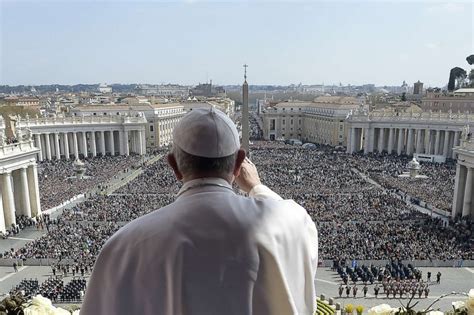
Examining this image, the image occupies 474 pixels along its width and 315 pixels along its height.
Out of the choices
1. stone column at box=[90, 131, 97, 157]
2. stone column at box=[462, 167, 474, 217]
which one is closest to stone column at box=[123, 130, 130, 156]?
stone column at box=[90, 131, 97, 157]

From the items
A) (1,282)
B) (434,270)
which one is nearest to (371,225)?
(434,270)

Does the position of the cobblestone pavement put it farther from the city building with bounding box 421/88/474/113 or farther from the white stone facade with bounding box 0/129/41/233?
the city building with bounding box 421/88/474/113

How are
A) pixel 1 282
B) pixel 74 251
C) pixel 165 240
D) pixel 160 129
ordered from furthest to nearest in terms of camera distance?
1. pixel 160 129
2. pixel 74 251
3. pixel 1 282
4. pixel 165 240

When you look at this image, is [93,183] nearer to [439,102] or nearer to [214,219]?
[214,219]

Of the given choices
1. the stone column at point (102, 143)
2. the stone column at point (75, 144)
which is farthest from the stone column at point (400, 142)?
the stone column at point (75, 144)

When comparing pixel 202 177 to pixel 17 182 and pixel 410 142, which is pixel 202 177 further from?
pixel 410 142

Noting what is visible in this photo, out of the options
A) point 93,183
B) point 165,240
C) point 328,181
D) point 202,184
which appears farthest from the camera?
point 93,183
